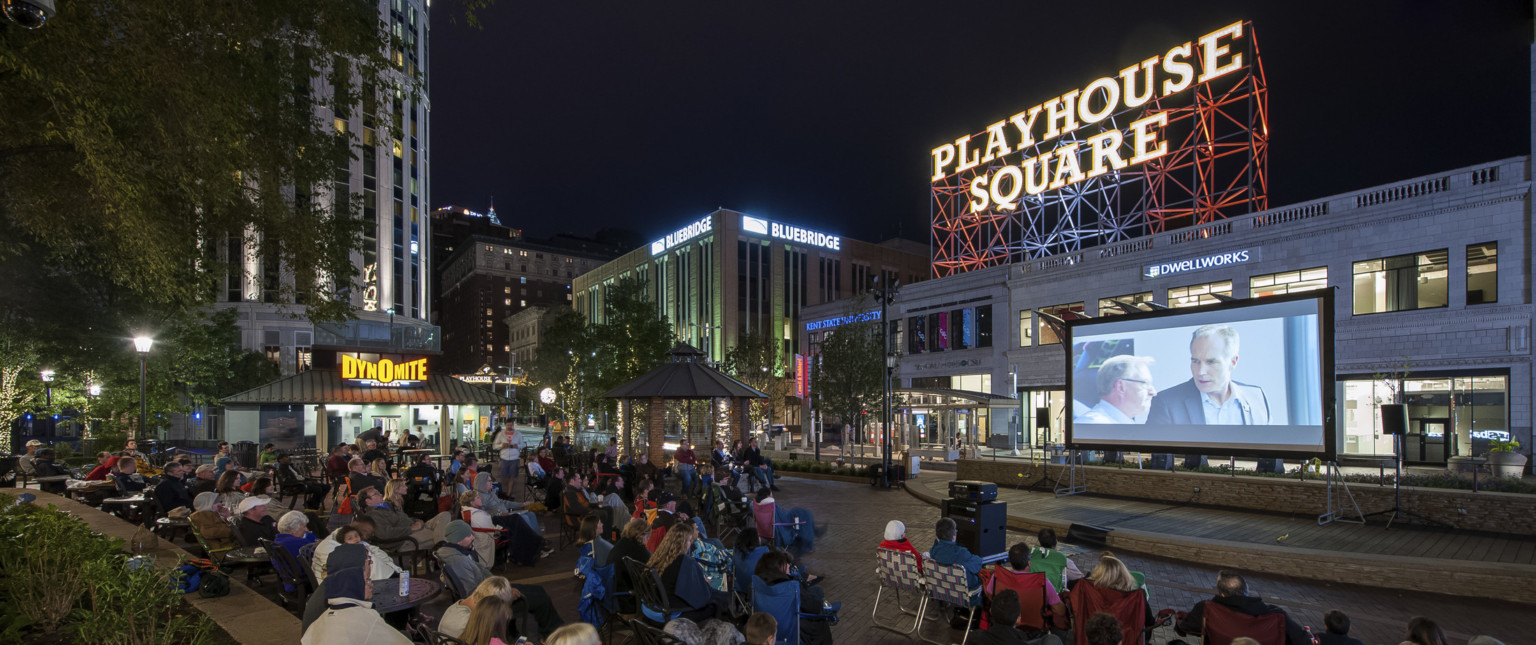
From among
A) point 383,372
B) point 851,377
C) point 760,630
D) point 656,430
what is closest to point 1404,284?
point 851,377

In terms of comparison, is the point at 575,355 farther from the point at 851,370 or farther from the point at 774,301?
the point at 774,301

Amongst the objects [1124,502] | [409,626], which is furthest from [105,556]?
[1124,502]

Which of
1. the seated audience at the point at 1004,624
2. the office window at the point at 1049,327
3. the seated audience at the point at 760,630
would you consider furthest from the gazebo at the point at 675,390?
the office window at the point at 1049,327

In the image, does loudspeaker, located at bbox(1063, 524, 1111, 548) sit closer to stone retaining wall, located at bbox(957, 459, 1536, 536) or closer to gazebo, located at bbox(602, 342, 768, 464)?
stone retaining wall, located at bbox(957, 459, 1536, 536)

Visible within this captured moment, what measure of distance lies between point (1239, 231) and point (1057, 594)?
2924 centimetres

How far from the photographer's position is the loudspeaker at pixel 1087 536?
12.3 metres

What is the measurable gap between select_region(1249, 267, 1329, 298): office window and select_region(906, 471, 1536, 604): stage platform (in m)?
16.7

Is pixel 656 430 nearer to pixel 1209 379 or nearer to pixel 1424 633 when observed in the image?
pixel 1209 379

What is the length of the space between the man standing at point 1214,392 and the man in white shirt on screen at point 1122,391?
571mm

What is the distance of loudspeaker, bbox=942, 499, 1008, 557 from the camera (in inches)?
385

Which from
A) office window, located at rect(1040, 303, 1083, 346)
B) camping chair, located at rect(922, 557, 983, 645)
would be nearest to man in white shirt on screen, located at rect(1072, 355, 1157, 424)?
camping chair, located at rect(922, 557, 983, 645)

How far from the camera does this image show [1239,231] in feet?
97.8

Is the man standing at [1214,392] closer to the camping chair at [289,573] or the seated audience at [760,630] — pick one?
the seated audience at [760,630]

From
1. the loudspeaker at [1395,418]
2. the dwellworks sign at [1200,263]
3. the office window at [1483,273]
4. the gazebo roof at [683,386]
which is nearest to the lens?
the loudspeaker at [1395,418]
